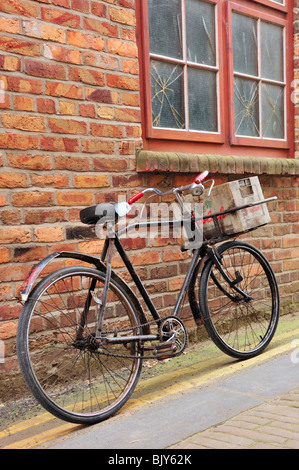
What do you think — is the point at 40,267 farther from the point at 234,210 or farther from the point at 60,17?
the point at 60,17

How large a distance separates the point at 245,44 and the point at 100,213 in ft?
9.62

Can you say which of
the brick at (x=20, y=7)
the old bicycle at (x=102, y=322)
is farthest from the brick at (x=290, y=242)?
the brick at (x=20, y=7)

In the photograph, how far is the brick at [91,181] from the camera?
3.52 meters

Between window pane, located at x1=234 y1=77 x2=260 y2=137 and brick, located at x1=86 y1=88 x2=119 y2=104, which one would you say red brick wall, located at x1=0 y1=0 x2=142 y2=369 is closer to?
brick, located at x1=86 y1=88 x2=119 y2=104

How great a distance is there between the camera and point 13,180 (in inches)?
125

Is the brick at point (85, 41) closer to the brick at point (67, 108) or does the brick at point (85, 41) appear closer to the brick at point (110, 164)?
the brick at point (67, 108)

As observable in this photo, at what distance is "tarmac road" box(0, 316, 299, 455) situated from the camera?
2.50m

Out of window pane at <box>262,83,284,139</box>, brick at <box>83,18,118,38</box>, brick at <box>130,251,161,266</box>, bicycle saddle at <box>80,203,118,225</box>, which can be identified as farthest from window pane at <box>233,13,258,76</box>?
bicycle saddle at <box>80,203,118,225</box>

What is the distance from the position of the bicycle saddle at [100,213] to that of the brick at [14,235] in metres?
0.49

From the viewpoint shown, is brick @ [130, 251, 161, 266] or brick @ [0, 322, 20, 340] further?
brick @ [130, 251, 161, 266]

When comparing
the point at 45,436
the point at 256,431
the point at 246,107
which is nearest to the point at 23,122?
the point at 45,436

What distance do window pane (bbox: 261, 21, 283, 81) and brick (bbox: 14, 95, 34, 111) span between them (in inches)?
109
